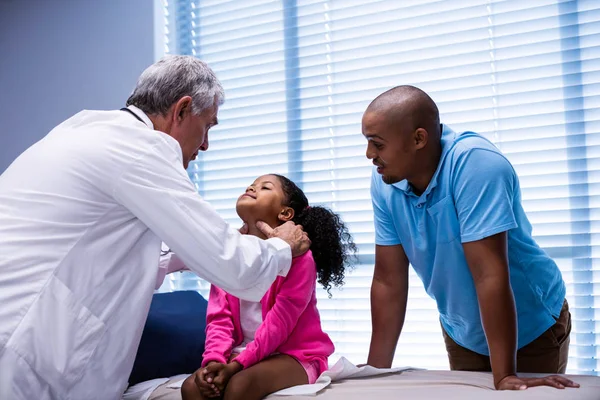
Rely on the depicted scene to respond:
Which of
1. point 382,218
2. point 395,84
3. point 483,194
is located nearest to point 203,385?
point 382,218

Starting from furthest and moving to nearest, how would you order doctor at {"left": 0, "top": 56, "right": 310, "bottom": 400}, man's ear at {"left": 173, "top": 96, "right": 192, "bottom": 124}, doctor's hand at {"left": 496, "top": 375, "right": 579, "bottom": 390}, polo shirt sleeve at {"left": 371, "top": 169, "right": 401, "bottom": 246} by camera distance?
polo shirt sleeve at {"left": 371, "top": 169, "right": 401, "bottom": 246}, man's ear at {"left": 173, "top": 96, "right": 192, "bottom": 124}, doctor's hand at {"left": 496, "top": 375, "right": 579, "bottom": 390}, doctor at {"left": 0, "top": 56, "right": 310, "bottom": 400}

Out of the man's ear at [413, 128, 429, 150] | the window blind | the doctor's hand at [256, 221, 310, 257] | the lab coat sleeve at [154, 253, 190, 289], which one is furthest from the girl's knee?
the window blind

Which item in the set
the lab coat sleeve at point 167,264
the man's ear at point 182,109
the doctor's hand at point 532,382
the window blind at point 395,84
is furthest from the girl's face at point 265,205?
the window blind at point 395,84

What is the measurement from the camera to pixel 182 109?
1.70 metres

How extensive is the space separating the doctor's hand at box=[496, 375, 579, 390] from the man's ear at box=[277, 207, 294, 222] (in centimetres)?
77

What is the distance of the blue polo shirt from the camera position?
63.3 inches

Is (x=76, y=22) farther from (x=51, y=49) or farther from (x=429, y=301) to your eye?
(x=429, y=301)

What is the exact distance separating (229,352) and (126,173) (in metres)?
0.60

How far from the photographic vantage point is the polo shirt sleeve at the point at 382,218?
190 cm

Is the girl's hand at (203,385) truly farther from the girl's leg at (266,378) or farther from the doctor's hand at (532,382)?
the doctor's hand at (532,382)

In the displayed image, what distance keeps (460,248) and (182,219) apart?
2.47 feet

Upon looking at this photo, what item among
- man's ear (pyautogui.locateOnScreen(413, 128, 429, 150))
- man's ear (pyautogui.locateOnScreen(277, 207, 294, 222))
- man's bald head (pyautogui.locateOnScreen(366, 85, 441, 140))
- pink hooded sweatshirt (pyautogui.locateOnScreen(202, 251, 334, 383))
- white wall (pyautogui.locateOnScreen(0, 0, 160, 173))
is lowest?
pink hooded sweatshirt (pyautogui.locateOnScreen(202, 251, 334, 383))

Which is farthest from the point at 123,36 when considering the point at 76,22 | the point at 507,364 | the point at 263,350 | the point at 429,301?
the point at 507,364

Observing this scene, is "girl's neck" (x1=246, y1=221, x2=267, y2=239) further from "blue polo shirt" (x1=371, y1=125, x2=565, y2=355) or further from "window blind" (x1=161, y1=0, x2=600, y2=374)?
"window blind" (x1=161, y1=0, x2=600, y2=374)
